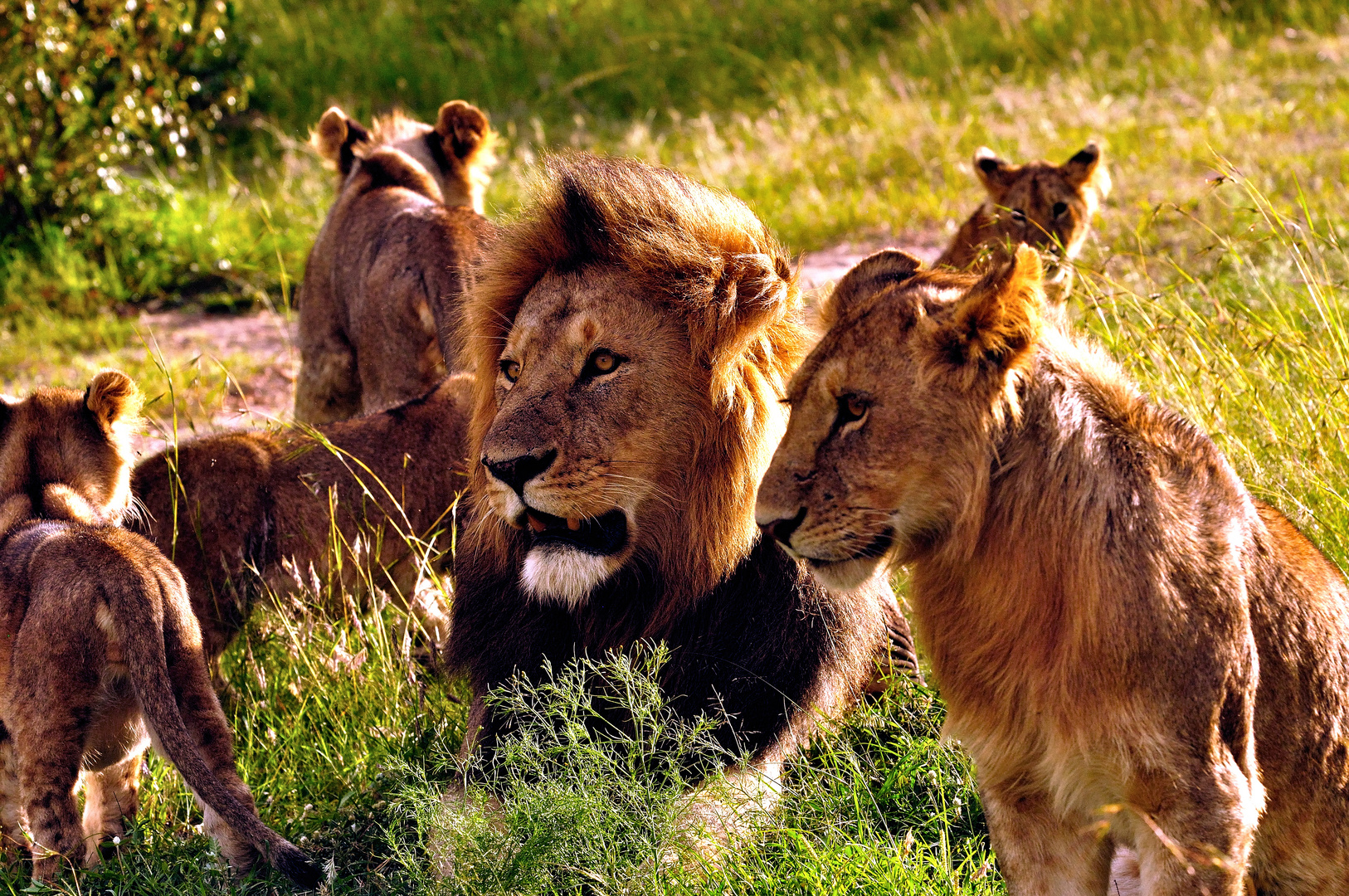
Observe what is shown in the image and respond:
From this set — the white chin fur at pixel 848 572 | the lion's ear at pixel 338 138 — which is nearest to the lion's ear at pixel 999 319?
the white chin fur at pixel 848 572

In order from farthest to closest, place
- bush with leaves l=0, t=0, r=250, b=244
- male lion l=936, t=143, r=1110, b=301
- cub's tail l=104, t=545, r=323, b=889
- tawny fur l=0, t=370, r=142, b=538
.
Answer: bush with leaves l=0, t=0, r=250, b=244
male lion l=936, t=143, r=1110, b=301
tawny fur l=0, t=370, r=142, b=538
cub's tail l=104, t=545, r=323, b=889

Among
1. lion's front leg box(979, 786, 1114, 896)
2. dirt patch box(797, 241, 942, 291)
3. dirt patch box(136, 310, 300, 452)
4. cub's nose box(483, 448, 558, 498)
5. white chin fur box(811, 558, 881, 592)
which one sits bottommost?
dirt patch box(136, 310, 300, 452)

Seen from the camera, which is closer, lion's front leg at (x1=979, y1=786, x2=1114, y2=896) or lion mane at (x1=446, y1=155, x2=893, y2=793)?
lion's front leg at (x1=979, y1=786, x2=1114, y2=896)

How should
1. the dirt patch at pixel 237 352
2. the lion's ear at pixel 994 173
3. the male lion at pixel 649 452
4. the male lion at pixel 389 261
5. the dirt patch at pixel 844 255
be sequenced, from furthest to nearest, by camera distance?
the dirt patch at pixel 844 255 < the dirt patch at pixel 237 352 < the lion's ear at pixel 994 173 < the male lion at pixel 389 261 < the male lion at pixel 649 452

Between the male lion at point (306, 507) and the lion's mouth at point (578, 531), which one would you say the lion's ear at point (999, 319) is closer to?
the lion's mouth at point (578, 531)

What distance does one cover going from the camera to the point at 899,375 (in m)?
2.38

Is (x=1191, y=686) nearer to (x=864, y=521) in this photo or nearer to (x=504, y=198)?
(x=864, y=521)

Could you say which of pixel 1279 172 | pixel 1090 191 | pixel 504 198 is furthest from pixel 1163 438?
pixel 504 198

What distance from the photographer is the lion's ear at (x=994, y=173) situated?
19.9 ft

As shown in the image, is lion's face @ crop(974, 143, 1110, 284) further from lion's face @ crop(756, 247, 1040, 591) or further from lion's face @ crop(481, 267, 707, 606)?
lion's face @ crop(756, 247, 1040, 591)

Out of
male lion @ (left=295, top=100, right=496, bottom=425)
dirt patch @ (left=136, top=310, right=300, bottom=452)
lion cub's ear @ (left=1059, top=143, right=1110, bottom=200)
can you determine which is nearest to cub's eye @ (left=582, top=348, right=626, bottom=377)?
male lion @ (left=295, top=100, right=496, bottom=425)

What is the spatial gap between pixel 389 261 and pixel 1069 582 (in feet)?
12.5

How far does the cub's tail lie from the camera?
10.1ft

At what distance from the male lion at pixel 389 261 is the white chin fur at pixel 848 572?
274 cm
